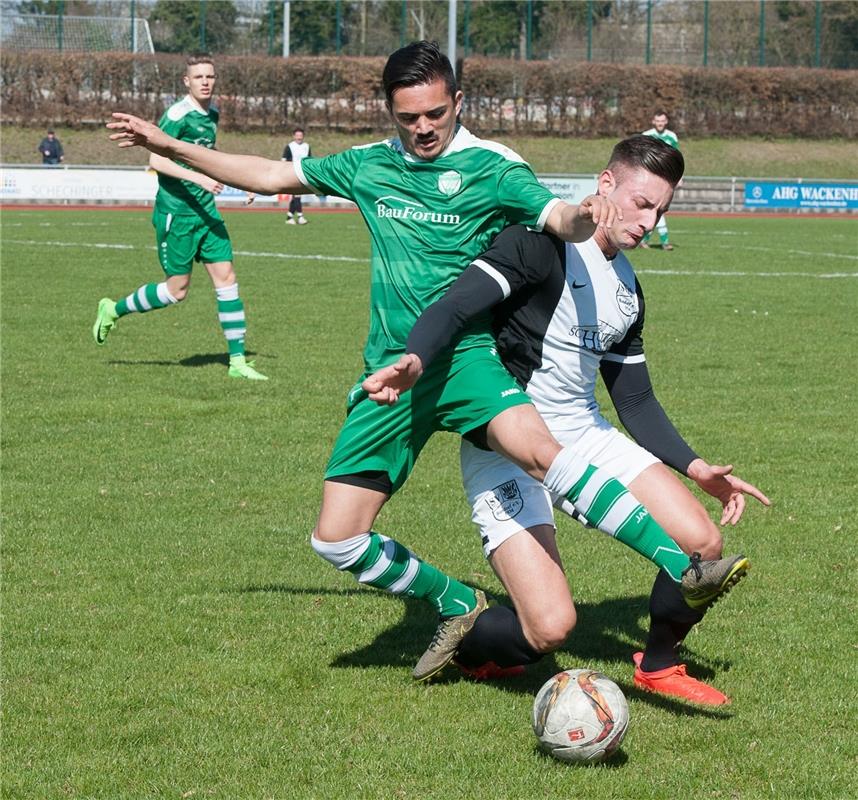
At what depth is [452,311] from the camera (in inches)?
→ 174

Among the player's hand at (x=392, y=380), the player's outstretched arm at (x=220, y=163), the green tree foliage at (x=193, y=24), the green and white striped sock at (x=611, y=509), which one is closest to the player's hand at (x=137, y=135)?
the player's outstretched arm at (x=220, y=163)

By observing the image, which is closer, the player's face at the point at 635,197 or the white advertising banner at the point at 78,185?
the player's face at the point at 635,197

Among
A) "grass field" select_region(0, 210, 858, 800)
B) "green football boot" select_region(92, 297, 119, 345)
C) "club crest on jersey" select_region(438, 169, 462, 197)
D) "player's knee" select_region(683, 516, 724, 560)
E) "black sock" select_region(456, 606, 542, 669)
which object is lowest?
"grass field" select_region(0, 210, 858, 800)

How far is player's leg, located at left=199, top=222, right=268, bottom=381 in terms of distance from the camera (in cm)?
1096

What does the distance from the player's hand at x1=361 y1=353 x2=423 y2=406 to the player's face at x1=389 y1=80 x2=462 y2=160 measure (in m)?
0.95

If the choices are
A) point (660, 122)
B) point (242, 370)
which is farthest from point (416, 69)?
point (660, 122)

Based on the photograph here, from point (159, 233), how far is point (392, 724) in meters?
7.49

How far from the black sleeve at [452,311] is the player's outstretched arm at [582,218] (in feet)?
0.97

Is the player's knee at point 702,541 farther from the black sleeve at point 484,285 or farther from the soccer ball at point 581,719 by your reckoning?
the black sleeve at point 484,285

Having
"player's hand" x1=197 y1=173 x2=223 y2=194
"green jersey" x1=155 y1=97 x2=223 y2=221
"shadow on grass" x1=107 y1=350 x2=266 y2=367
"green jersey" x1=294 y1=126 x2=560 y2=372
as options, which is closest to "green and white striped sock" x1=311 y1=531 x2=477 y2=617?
"green jersey" x1=294 y1=126 x2=560 y2=372

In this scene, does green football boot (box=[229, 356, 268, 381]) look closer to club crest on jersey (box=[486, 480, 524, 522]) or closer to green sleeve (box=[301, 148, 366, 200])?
green sleeve (box=[301, 148, 366, 200])

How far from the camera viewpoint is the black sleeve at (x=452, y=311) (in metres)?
4.34

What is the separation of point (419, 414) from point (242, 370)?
653 centimetres

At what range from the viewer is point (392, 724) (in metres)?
4.39
